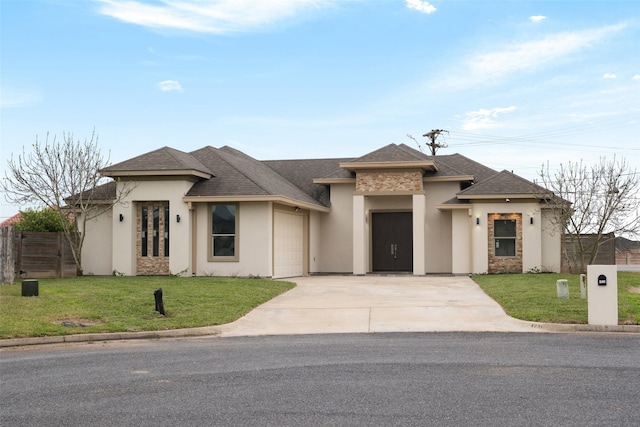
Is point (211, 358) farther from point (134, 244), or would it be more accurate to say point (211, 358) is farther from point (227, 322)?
point (134, 244)

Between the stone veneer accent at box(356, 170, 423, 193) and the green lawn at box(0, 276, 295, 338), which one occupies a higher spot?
the stone veneer accent at box(356, 170, 423, 193)

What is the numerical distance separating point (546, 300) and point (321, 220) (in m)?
15.3

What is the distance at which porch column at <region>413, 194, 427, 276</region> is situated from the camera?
1093 inches

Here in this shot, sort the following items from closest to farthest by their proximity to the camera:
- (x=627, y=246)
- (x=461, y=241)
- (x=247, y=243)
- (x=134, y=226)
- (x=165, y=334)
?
(x=165, y=334), (x=247, y=243), (x=134, y=226), (x=461, y=241), (x=627, y=246)

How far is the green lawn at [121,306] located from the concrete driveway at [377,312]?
2.40ft

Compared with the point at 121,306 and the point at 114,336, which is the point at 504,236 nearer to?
the point at 121,306

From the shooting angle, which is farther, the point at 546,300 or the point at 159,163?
the point at 159,163

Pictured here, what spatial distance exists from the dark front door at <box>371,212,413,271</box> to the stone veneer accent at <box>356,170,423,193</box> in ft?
8.06

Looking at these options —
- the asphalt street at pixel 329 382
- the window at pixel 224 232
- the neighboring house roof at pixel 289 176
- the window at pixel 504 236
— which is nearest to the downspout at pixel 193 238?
the window at pixel 224 232

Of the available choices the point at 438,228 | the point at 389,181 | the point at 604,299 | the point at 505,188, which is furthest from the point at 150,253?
the point at 604,299

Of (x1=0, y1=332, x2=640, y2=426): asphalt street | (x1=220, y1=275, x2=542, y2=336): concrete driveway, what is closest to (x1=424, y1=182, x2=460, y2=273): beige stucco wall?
(x1=220, y1=275, x2=542, y2=336): concrete driveway

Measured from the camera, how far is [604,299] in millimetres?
13742

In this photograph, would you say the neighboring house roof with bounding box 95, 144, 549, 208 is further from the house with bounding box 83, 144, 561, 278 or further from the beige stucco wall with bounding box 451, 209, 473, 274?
the beige stucco wall with bounding box 451, 209, 473, 274

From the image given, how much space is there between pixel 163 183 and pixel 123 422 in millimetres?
19232
